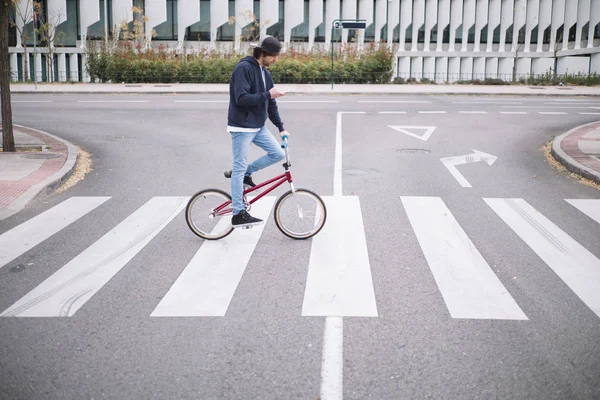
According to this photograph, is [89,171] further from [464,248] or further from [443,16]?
[443,16]

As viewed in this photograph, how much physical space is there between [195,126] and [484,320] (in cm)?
1338

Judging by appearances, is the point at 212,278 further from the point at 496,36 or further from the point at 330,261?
the point at 496,36

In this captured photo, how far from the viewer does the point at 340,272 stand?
620cm

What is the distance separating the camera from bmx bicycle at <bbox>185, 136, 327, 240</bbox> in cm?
736

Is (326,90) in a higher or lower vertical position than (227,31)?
lower

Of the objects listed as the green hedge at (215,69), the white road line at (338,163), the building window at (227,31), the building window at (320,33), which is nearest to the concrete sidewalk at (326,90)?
the green hedge at (215,69)

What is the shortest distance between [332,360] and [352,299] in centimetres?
118

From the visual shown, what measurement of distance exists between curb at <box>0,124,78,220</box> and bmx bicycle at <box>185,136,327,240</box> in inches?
106

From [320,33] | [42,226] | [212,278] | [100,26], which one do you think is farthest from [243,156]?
[320,33]

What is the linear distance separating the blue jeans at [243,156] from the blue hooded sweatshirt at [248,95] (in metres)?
0.12

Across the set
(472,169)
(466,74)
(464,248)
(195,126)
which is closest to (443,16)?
(466,74)

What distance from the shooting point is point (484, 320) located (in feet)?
16.5

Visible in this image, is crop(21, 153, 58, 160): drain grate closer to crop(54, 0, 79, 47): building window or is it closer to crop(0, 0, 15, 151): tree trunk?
crop(0, 0, 15, 151): tree trunk

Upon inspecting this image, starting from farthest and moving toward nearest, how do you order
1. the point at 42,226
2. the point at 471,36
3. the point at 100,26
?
the point at 471,36 → the point at 100,26 → the point at 42,226
